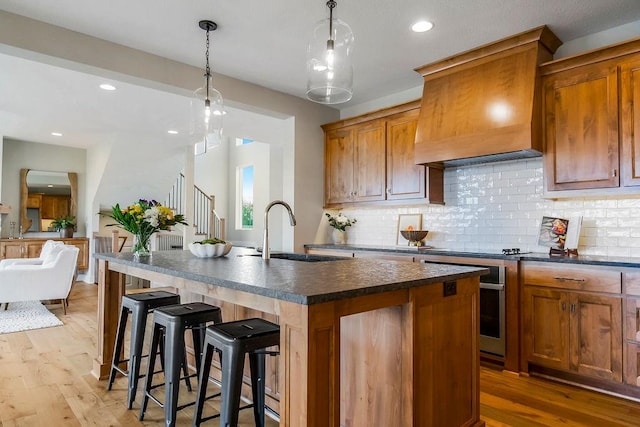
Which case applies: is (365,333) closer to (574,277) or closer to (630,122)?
(574,277)

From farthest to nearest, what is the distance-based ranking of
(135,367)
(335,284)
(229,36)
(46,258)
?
(46,258), (229,36), (135,367), (335,284)

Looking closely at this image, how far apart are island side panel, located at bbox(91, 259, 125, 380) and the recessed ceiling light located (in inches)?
119

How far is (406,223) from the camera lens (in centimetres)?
468


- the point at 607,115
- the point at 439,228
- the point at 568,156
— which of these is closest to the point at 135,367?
the point at 439,228

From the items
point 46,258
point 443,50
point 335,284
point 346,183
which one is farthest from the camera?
point 46,258

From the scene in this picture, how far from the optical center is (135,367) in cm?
255

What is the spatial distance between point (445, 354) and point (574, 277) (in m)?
1.51

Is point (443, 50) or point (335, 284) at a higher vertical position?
point (443, 50)

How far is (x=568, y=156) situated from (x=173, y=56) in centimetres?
349

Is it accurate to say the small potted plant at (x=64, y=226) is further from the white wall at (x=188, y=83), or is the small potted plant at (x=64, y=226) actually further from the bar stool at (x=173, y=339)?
the bar stool at (x=173, y=339)

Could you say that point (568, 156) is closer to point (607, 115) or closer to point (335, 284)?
point (607, 115)

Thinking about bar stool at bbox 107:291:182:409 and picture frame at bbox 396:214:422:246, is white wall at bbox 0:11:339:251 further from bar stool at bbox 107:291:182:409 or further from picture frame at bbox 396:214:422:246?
bar stool at bbox 107:291:182:409

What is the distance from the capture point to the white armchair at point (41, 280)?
4.98 meters

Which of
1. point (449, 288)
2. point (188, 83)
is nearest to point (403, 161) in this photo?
point (188, 83)
